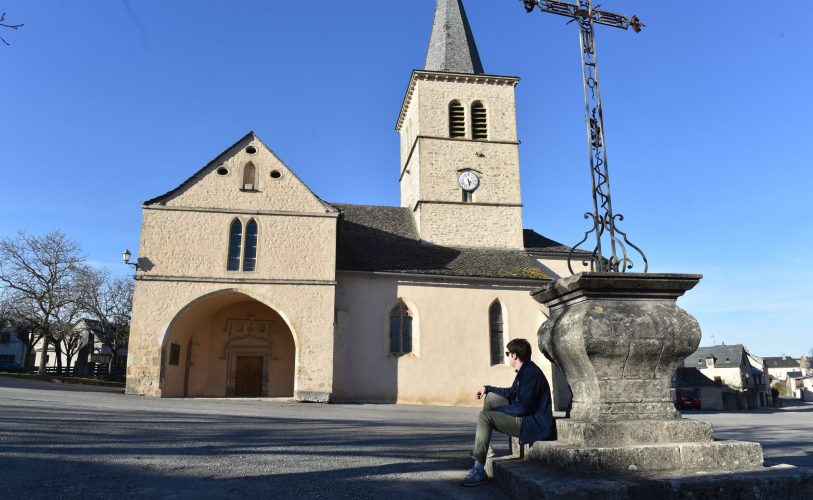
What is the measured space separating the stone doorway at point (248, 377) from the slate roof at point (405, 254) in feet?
17.7

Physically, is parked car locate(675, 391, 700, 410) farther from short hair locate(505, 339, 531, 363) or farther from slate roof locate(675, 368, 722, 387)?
short hair locate(505, 339, 531, 363)

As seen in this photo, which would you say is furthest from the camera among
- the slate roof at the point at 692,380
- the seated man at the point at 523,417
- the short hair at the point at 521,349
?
the slate roof at the point at 692,380

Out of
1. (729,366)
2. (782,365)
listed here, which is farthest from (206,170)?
(782,365)

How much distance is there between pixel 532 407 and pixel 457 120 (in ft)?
75.5

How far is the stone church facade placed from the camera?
60.9ft

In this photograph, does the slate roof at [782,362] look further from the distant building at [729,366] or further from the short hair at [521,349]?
the short hair at [521,349]

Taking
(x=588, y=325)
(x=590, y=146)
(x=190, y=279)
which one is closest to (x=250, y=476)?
(x=588, y=325)

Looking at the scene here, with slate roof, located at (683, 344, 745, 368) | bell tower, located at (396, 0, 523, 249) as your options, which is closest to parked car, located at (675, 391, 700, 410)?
bell tower, located at (396, 0, 523, 249)

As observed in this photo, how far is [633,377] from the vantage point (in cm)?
467

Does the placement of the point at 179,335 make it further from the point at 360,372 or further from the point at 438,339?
the point at 438,339

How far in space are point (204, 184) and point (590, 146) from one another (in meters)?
16.7

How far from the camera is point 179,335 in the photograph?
1927cm

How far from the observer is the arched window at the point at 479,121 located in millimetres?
26500

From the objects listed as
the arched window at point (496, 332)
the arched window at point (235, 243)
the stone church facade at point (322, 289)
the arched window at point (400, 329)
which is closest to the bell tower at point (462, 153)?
the stone church facade at point (322, 289)
